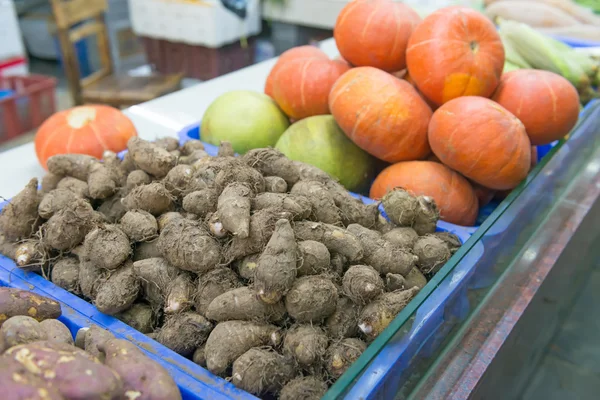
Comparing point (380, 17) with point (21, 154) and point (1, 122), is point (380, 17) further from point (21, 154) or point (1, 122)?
point (1, 122)

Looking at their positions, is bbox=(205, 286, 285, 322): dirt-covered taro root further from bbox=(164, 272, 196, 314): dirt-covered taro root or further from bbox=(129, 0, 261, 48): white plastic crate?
bbox=(129, 0, 261, 48): white plastic crate

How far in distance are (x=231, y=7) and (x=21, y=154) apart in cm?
267

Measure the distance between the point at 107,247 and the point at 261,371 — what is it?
40 cm

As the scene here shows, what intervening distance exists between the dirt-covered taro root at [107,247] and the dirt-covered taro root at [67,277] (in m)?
0.06

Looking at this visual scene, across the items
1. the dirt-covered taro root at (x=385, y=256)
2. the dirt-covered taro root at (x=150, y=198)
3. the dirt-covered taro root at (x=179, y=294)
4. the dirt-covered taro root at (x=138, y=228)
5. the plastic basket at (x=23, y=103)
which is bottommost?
the plastic basket at (x=23, y=103)

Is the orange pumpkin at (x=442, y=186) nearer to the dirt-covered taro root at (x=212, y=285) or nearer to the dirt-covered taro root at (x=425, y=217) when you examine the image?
the dirt-covered taro root at (x=425, y=217)

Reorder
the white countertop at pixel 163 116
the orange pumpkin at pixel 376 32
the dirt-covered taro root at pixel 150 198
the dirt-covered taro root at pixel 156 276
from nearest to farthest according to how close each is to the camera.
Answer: the dirt-covered taro root at pixel 156 276 < the dirt-covered taro root at pixel 150 198 < the orange pumpkin at pixel 376 32 < the white countertop at pixel 163 116

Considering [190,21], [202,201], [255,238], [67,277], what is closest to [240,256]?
[255,238]

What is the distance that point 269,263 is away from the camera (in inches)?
32.5

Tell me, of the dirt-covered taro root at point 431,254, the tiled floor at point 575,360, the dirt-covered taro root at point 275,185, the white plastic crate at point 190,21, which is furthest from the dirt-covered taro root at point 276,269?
the white plastic crate at point 190,21

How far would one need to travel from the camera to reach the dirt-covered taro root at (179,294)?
2.93ft

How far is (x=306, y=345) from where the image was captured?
81 cm

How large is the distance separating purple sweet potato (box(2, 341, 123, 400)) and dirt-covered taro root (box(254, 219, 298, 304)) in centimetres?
27

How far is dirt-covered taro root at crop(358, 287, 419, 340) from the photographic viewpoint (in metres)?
0.84
